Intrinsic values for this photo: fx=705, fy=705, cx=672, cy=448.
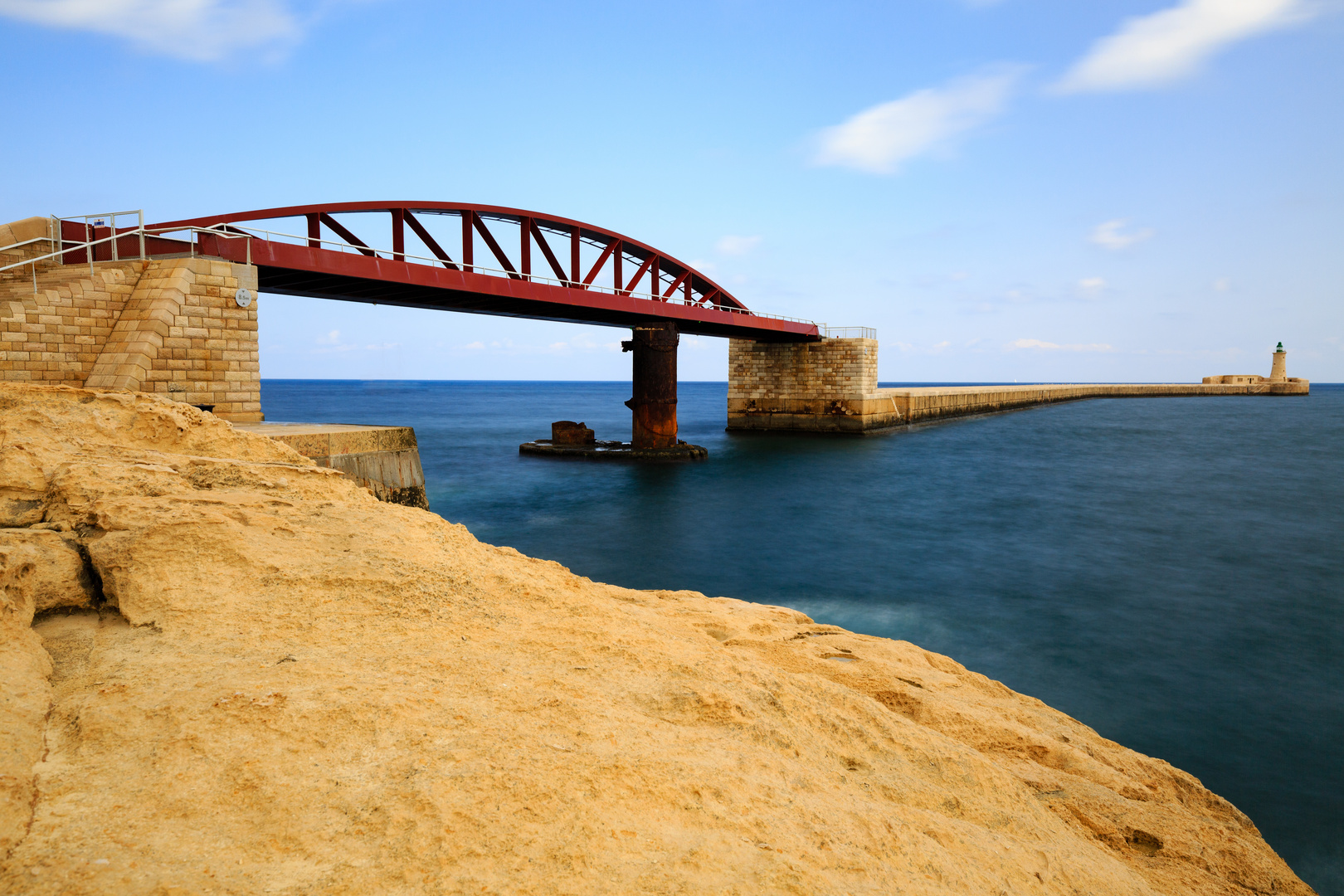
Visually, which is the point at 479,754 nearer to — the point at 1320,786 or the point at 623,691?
the point at 623,691

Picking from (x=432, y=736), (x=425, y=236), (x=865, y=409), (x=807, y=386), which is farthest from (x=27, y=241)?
(x=865, y=409)

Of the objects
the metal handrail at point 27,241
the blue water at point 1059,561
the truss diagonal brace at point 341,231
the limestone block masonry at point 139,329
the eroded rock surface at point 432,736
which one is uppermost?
the truss diagonal brace at point 341,231

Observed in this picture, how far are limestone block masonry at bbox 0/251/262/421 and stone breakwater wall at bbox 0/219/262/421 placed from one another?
0.05ft

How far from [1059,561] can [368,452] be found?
13251mm

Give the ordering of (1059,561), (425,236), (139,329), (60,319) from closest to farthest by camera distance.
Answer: (60,319) → (139,329) → (1059,561) → (425,236)

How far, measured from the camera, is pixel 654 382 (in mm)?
27750

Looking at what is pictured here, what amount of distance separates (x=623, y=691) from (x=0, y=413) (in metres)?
4.45

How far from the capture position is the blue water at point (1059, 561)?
A: 7301mm

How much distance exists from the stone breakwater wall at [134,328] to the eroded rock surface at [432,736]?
7019 mm

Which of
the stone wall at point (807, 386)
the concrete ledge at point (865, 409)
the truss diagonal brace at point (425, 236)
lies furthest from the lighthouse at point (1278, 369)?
the truss diagonal brace at point (425, 236)

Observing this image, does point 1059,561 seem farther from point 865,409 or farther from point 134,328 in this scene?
point 865,409

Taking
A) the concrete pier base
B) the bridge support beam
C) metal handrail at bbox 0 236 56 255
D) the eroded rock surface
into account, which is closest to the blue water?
the bridge support beam

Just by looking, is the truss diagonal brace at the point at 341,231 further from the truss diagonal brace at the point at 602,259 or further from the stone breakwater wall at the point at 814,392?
the stone breakwater wall at the point at 814,392

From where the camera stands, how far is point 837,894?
219cm
